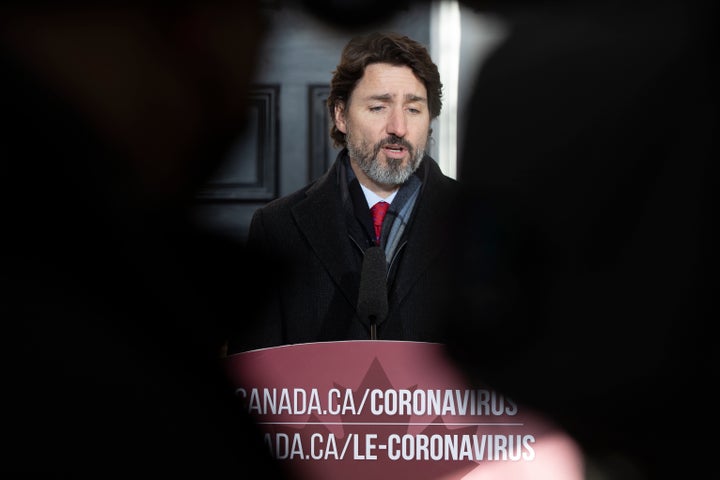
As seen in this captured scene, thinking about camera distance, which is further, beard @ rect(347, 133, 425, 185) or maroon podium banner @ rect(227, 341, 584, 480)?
beard @ rect(347, 133, 425, 185)

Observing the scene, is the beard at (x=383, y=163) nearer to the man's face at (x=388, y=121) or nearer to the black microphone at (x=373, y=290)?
the man's face at (x=388, y=121)

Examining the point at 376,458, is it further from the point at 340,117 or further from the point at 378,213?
the point at 340,117

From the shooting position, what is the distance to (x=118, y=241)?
1830 millimetres

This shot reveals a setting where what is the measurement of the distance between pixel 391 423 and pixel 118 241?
62 cm

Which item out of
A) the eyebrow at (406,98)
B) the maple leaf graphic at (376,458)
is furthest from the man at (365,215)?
the maple leaf graphic at (376,458)

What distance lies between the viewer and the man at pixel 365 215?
1781 millimetres

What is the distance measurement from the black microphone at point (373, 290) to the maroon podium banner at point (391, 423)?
47mm

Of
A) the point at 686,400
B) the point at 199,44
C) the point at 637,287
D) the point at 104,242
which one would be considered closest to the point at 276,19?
the point at 199,44

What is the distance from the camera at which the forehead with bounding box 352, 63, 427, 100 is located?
1807mm

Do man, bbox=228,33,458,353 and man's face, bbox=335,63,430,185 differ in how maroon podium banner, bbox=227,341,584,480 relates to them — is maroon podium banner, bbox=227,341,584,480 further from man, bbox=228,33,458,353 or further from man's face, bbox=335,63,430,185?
man's face, bbox=335,63,430,185

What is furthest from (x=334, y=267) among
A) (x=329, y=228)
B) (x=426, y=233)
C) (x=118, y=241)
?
(x=118, y=241)

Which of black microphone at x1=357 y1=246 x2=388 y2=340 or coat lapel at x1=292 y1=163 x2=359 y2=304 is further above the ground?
coat lapel at x1=292 y1=163 x2=359 y2=304

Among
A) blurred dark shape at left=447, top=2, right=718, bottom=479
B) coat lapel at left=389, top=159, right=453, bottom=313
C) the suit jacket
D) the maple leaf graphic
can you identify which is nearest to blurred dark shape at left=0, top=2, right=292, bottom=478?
the suit jacket

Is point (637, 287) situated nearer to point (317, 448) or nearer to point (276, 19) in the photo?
point (317, 448)
